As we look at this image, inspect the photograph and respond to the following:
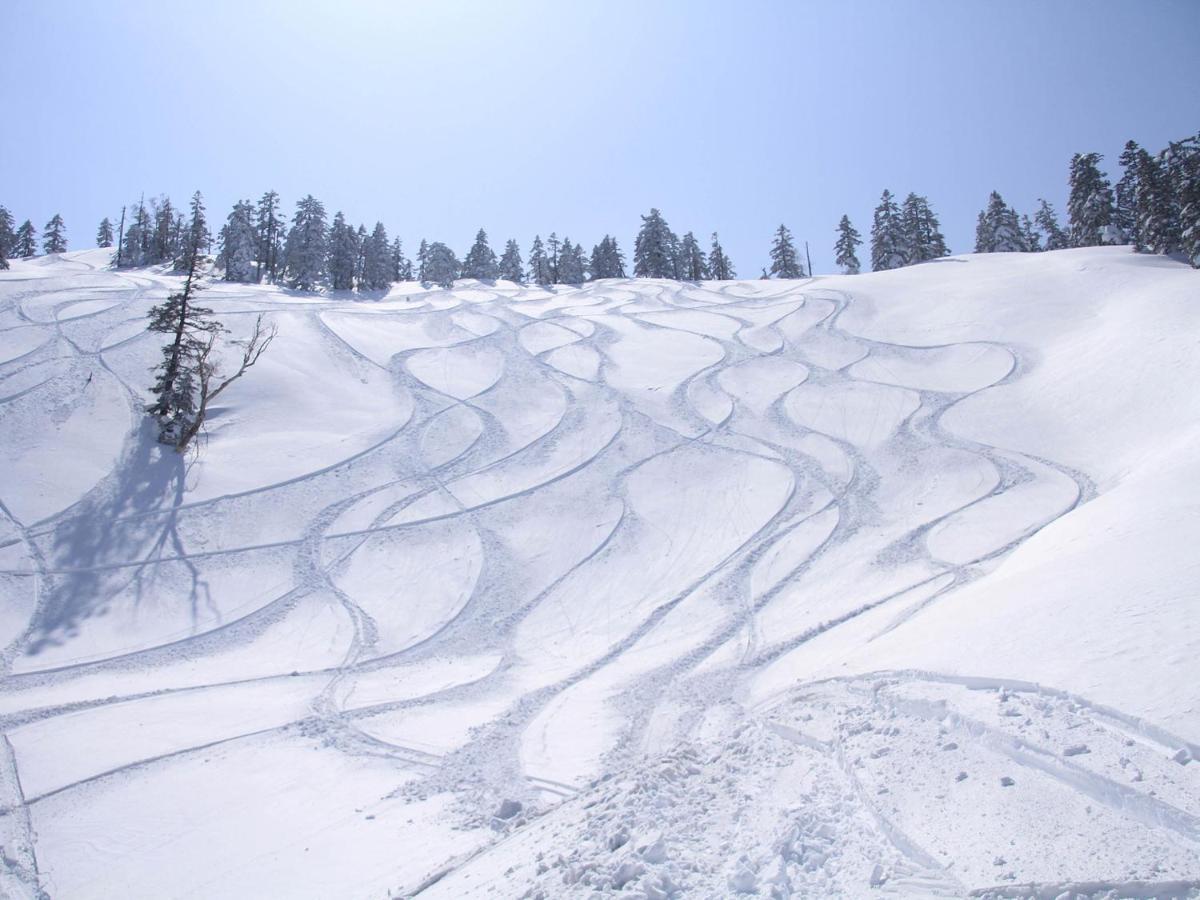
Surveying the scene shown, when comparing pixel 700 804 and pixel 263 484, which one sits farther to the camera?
pixel 263 484

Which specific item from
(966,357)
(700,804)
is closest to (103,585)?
(700,804)

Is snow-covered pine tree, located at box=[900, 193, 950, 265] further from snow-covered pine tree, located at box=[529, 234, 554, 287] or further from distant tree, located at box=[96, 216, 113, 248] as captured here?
distant tree, located at box=[96, 216, 113, 248]

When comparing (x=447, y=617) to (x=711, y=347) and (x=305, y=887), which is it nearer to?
(x=305, y=887)

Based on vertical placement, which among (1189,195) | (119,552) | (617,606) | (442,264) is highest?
(442,264)

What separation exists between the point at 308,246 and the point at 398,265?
23313 mm

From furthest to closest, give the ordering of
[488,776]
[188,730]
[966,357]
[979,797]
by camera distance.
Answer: [966,357] < [188,730] < [488,776] < [979,797]

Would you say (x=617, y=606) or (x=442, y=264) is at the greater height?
(x=442, y=264)

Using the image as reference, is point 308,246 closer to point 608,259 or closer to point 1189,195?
point 608,259

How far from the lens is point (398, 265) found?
83875 mm

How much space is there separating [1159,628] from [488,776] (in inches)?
363

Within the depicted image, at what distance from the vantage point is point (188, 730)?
496 inches

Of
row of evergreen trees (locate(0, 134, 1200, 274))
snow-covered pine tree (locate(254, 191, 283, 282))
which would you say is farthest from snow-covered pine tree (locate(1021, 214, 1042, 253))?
snow-covered pine tree (locate(254, 191, 283, 282))

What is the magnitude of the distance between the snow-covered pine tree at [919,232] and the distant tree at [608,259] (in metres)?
31.2

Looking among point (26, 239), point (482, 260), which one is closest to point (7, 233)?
point (26, 239)
